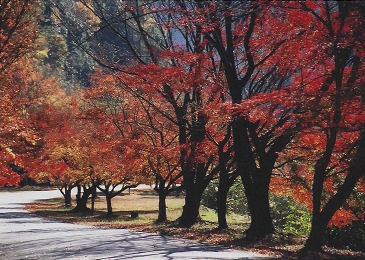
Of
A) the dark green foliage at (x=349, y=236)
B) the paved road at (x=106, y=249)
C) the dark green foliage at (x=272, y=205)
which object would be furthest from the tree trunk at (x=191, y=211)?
the dark green foliage at (x=272, y=205)

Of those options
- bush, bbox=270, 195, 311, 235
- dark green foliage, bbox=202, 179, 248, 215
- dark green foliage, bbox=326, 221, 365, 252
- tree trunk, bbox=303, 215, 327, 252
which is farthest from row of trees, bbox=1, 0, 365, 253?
bush, bbox=270, 195, 311, 235

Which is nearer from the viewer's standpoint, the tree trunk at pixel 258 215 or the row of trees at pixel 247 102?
the row of trees at pixel 247 102

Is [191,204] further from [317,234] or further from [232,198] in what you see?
[232,198]

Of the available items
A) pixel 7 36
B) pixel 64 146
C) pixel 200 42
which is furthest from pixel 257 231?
pixel 64 146

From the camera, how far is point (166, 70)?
16.6m

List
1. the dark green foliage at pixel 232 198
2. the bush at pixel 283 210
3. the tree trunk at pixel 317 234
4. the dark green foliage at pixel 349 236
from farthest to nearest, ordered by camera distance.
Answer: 1. the dark green foliage at pixel 232 198
2. the bush at pixel 283 210
3. the dark green foliage at pixel 349 236
4. the tree trunk at pixel 317 234

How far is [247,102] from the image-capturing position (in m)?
11.1

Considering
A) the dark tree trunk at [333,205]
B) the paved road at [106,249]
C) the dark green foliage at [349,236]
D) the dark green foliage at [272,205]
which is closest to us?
the dark tree trunk at [333,205]

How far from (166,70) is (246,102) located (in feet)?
20.4

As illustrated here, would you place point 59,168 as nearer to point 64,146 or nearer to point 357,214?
point 64,146

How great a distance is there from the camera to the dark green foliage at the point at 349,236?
16719 millimetres

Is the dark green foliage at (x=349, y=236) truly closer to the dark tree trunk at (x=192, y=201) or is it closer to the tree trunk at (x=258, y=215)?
the tree trunk at (x=258, y=215)

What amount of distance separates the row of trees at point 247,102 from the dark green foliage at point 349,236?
1.45 ft

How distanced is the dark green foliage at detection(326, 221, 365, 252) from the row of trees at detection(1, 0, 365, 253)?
1.45 ft
